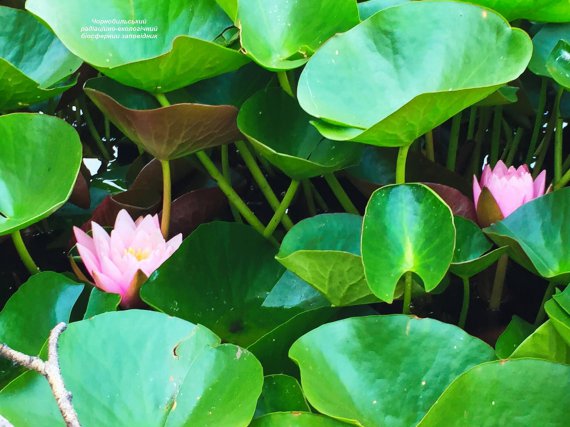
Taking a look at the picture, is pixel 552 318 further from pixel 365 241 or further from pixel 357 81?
pixel 357 81

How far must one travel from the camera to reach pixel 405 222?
2.19 ft

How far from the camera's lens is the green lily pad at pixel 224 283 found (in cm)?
74

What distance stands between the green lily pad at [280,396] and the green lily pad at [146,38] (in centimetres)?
36

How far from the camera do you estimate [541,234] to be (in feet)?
2.35

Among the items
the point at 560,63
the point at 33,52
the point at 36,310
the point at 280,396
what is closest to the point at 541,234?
the point at 560,63

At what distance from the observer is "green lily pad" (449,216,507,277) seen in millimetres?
702

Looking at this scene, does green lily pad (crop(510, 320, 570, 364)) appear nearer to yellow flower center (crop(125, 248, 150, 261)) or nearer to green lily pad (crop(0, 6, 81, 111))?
yellow flower center (crop(125, 248, 150, 261))

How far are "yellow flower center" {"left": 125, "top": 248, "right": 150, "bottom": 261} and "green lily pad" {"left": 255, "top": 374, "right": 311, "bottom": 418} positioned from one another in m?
0.24

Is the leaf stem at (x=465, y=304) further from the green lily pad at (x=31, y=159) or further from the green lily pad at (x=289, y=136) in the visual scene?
the green lily pad at (x=31, y=159)

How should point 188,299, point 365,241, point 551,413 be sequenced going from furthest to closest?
point 188,299 → point 365,241 → point 551,413

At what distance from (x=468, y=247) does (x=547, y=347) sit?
153 mm

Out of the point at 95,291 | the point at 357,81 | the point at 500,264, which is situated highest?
the point at 357,81

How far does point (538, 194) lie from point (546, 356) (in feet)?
0.87

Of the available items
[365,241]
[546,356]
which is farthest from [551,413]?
[365,241]
